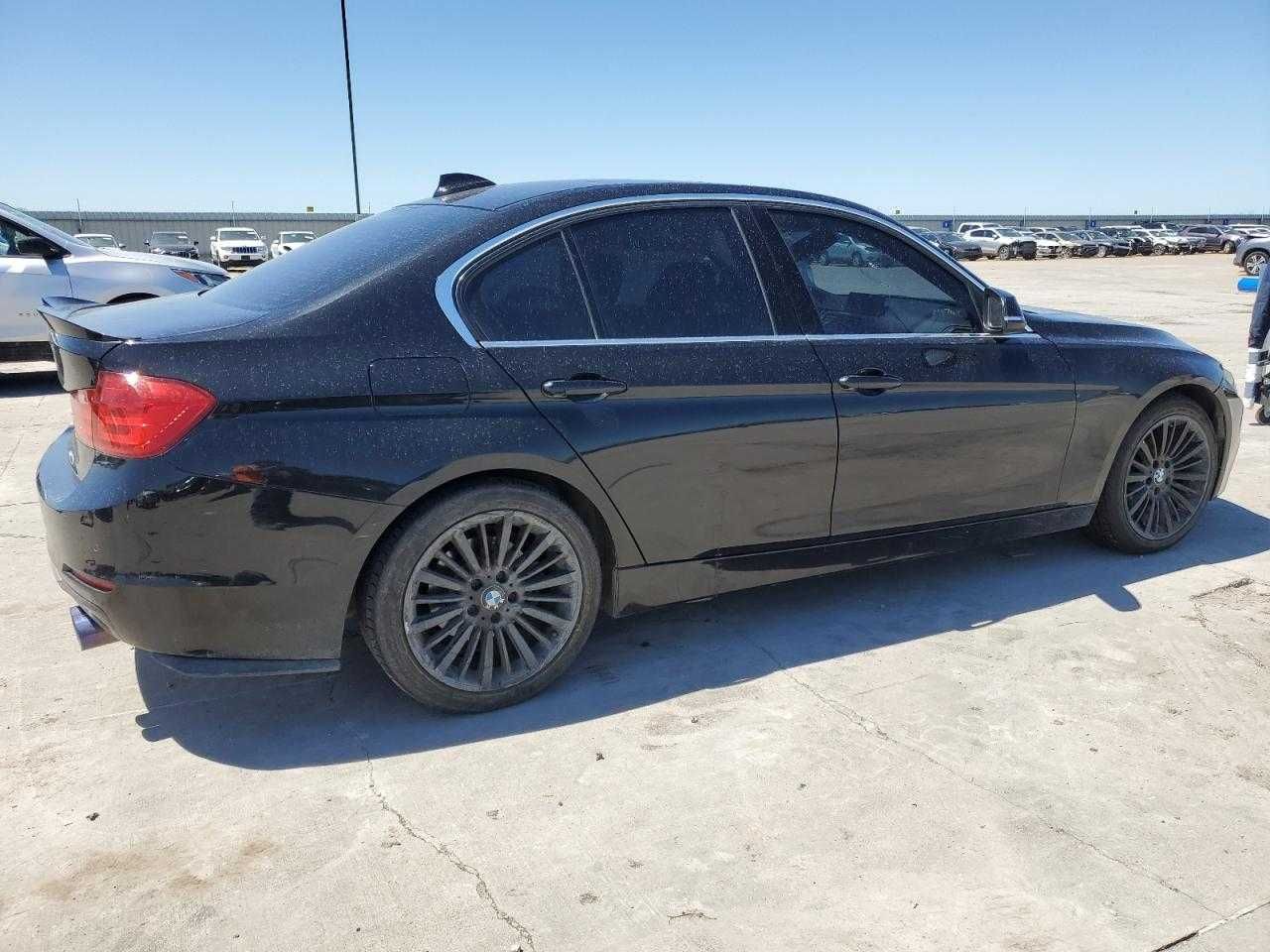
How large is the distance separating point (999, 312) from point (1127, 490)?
4.10ft

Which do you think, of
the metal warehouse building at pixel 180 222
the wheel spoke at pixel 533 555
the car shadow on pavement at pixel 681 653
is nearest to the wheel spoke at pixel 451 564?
the wheel spoke at pixel 533 555

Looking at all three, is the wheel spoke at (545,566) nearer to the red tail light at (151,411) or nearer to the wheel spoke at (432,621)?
the wheel spoke at (432,621)

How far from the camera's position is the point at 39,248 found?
8.76 m

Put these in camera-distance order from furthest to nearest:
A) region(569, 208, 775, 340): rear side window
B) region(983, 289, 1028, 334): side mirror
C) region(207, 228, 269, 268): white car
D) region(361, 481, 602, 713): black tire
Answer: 1. region(207, 228, 269, 268): white car
2. region(983, 289, 1028, 334): side mirror
3. region(569, 208, 775, 340): rear side window
4. region(361, 481, 602, 713): black tire

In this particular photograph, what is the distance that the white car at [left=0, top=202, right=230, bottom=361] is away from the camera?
29.8 ft

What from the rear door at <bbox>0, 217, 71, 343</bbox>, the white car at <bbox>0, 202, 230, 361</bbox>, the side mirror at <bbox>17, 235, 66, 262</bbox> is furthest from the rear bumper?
the rear door at <bbox>0, 217, 71, 343</bbox>

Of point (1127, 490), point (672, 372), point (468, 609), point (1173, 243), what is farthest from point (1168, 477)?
point (1173, 243)

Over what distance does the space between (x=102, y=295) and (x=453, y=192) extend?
6777mm

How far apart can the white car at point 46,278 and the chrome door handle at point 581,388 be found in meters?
7.46

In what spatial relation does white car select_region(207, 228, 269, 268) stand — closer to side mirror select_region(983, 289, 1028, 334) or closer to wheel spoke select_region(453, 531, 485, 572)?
side mirror select_region(983, 289, 1028, 334)

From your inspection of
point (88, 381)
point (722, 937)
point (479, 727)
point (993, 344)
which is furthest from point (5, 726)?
point (993, 344)

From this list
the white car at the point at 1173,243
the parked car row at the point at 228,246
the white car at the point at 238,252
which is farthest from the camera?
the white car at the point at 1173,243

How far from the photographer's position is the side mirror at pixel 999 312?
406cm

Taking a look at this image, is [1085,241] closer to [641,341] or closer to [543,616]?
[641,341]
